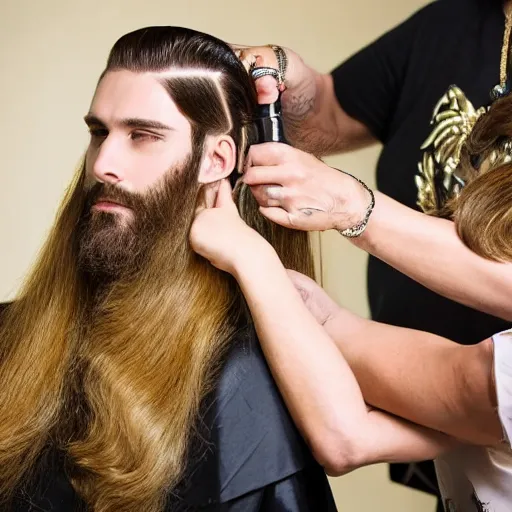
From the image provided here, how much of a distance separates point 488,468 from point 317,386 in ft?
0.65

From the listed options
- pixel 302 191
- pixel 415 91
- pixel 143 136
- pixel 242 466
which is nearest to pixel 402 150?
pixel 415 91

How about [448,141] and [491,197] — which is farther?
[448,141]

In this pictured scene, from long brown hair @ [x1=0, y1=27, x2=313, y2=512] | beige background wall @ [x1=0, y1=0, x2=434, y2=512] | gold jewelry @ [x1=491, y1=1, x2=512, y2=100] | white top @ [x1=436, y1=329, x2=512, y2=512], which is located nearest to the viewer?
white top @ [x1=436, y1=329, x2=512, y2=512]

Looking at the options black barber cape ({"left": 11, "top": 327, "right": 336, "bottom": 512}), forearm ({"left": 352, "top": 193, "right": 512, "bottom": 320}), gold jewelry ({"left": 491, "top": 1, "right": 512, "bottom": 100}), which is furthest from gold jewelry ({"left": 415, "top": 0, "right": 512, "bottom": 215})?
black barber cape ({"left": 11, "top": 327, "right": 336, "bottom": 512})

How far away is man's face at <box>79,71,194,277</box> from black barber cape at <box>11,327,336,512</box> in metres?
0.18

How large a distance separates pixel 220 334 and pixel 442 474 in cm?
30

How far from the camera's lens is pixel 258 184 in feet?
2.83

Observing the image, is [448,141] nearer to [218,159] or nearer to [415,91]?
[415,91]

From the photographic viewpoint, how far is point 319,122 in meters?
1.11

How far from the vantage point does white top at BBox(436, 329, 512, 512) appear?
0.71 meters

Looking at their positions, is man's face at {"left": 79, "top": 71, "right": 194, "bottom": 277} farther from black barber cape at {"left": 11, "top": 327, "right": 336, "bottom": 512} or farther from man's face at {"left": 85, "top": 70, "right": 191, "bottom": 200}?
black barber cape at {"left": 11, "top": 327, "right": 336, "bottom": 512}

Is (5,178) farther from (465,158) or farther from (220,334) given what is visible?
(465,158)

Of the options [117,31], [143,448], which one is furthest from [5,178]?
[143,448]

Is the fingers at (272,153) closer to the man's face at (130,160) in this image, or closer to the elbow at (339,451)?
the man's face at (130,160)
